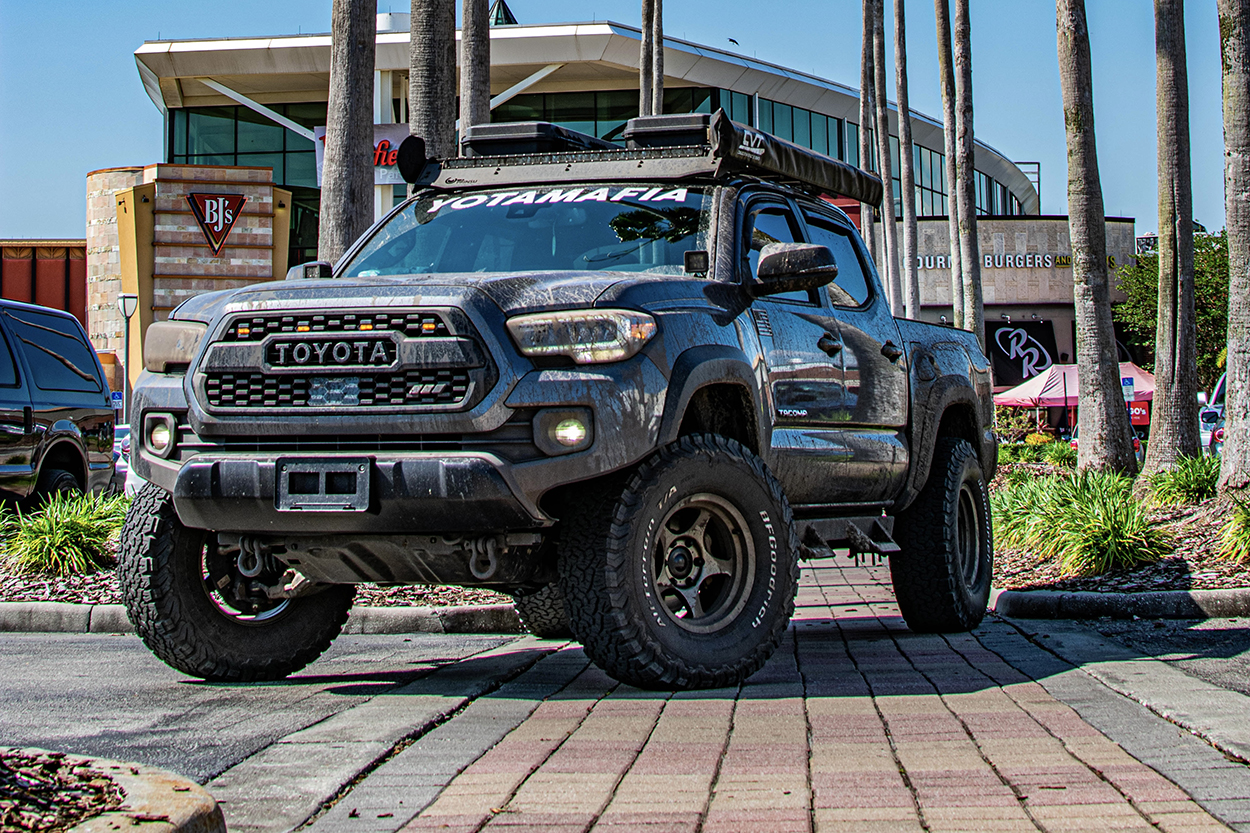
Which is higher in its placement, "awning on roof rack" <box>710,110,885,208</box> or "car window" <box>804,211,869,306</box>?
"awning on roof rack" <box>710,110,885,208</box>

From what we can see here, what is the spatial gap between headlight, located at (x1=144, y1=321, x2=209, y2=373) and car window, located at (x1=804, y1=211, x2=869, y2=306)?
3.34 m

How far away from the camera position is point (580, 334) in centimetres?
536

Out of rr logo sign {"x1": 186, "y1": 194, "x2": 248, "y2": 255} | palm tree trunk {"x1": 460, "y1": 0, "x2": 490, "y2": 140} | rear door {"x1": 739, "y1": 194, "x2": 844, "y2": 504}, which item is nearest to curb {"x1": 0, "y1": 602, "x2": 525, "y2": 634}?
rear door {"x1": 739, "y1": 194, "x2": 844, "y2": 504}

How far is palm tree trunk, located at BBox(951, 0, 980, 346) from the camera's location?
29.8m

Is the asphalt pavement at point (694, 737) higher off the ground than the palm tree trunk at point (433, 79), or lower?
lower

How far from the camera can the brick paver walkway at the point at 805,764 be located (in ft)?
12.3

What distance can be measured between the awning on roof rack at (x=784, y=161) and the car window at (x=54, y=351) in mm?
7618

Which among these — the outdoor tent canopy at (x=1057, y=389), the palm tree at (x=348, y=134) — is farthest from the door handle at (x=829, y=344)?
the outdoor tent canopy at (x=1057, y=389)

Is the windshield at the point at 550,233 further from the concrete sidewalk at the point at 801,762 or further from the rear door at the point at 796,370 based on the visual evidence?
the concrete sidewalk at the point at 801,762

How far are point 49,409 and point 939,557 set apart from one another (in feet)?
26.3

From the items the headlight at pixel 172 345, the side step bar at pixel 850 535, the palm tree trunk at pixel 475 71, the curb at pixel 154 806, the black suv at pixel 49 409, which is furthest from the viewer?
the palm tree trunk at pixel 475 71

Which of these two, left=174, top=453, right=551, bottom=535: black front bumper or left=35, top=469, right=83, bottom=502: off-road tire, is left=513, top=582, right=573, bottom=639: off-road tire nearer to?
left=174, top=453, right=551, bottom=535: black front bumper

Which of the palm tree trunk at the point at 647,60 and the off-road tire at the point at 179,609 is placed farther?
the palm tree trunk at the point at 647,60

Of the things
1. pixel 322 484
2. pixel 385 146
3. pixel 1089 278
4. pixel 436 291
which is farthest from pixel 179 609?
pixel 385 146
